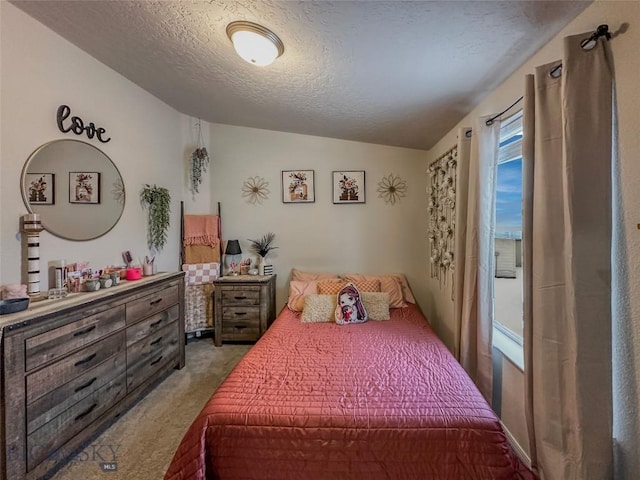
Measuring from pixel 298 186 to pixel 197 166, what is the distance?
1266 mm

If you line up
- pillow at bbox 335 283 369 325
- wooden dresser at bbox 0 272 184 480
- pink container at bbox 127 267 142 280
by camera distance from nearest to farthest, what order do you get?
wooden dresser at bbox 0 272 184 480 → pink container at bbox 127 267 142 280 → pillow at bbox 335 283 369 325

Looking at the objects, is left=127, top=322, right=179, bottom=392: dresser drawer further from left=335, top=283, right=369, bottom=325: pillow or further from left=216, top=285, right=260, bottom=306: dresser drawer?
left=335, top=283, right=369, bottom=325: pillow

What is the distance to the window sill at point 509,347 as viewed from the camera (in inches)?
62.2

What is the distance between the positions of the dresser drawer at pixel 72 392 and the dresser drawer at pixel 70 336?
0.19 meters

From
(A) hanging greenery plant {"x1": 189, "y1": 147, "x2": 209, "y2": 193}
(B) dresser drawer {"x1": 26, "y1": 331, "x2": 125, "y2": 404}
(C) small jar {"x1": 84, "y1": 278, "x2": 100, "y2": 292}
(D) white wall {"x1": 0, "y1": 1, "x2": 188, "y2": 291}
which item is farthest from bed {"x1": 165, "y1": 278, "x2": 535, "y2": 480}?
(A) hanging greenery plant {"x1": 189, "y1": 147, "x2": 209, "y2": 193}

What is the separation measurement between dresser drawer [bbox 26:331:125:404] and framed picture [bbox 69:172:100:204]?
3.47 ft

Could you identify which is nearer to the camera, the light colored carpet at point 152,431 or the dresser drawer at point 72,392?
the dresser drawer at point 72,392

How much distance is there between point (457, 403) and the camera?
1.31m

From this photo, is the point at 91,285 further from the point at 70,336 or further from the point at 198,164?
the point at 198,164

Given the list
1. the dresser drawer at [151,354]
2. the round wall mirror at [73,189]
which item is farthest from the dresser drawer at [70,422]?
the round wall mirror at [73,189]

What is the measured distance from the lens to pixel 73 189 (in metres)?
2.01

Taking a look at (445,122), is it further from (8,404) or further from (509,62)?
(8,404)

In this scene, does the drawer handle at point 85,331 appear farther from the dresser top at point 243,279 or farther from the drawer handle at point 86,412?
the dresser top at point 243,279

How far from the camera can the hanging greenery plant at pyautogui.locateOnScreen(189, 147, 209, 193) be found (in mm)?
3348
